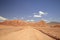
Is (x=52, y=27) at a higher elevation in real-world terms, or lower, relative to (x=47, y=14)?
lower

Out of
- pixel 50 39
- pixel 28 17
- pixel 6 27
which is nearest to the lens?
pixel 50 39

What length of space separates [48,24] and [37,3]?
972mm

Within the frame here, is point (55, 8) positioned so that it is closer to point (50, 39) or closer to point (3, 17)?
point (50, 39)

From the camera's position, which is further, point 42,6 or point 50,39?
point 42,6

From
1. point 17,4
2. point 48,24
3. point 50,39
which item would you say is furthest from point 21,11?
point 50,39

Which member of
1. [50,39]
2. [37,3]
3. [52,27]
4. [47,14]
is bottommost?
[50,39]

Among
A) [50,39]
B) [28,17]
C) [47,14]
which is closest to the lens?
[50,39]

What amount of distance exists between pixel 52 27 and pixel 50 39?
0.81 meters

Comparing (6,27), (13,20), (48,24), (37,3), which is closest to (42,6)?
(37,3)

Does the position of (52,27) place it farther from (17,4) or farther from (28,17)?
(17,4)

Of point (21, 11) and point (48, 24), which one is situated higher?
point (21, 11)

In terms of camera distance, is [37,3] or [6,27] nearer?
[37,3]

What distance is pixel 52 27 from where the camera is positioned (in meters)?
7.22

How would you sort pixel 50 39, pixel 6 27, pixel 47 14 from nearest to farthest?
1. pixel 50 39
2. pixel 47 14
3. pixel 6 27
